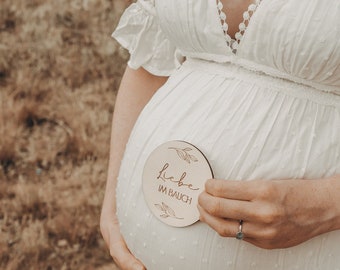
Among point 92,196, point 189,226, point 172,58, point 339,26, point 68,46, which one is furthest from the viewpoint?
point 68,46

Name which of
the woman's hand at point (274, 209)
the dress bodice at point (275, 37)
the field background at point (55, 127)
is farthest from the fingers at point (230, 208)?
the field background at point (55, 127)

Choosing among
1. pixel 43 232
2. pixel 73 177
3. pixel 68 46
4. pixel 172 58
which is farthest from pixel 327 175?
pixel 68 46

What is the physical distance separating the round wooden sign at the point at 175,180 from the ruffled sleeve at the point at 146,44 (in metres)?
0.32

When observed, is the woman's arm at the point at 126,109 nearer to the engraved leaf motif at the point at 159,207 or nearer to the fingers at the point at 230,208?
the engraved leaf motif at the point at 159,207

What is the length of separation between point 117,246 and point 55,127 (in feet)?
6.08

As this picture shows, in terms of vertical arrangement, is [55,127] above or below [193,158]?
below

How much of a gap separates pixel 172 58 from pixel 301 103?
40cm

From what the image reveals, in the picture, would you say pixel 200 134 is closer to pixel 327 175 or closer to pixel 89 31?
pixel 327 175

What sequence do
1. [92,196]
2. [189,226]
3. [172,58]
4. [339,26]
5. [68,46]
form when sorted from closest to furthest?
[339,26] < [189,226] < [172,58] < [92,196] < [68,46]

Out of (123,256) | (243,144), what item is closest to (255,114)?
(243,144)

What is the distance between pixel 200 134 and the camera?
3.10 feet

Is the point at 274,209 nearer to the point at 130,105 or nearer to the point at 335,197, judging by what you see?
the point at 335,197

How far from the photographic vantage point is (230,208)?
0.86m

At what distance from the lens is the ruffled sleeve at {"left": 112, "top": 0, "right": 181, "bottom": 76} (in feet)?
4.03
